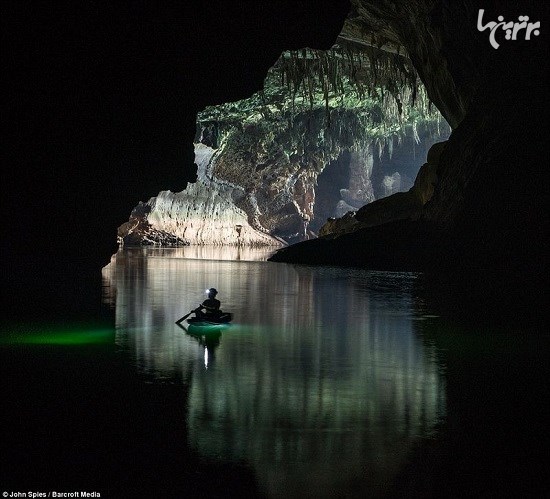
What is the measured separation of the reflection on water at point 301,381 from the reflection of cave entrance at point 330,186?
66857 millimetres

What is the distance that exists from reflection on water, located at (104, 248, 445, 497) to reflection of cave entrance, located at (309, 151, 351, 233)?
66.9 metres

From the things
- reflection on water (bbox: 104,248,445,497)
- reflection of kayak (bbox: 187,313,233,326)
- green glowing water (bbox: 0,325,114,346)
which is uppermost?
reflection of kayak (bbox: 187,313,233,326)

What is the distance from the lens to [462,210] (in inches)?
773

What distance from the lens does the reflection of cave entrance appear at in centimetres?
8031

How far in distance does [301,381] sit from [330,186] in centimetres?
7529

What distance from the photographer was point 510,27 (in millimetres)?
18016

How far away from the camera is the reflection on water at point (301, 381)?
442cm

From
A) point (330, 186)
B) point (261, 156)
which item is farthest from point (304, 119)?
point (330, 186)

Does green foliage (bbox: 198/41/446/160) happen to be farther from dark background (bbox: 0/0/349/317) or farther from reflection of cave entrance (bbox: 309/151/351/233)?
reflection of cave entrance (bbox: 309/151/351/233)

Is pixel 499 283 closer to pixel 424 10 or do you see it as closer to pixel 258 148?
pixel 424 10

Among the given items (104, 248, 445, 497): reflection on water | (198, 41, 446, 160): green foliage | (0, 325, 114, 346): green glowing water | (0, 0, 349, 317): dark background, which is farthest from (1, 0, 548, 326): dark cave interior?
(198, 41, 446, 160): green foliage

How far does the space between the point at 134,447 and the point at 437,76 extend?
20.5 meters

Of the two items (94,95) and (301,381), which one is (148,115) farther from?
(301,381)

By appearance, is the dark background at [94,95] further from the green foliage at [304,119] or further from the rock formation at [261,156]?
the green foliage at [304,119]
